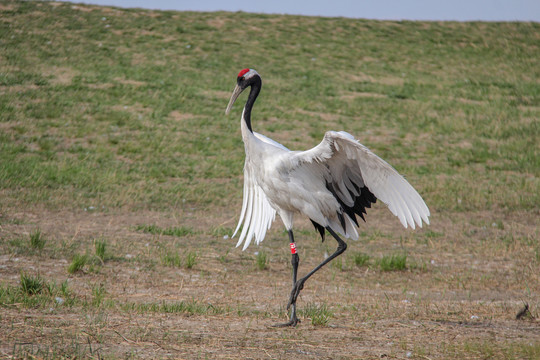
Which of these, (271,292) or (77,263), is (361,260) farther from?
(77,263)

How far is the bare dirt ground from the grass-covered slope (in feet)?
4.78

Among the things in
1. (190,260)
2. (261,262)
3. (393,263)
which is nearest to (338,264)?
(393,263)

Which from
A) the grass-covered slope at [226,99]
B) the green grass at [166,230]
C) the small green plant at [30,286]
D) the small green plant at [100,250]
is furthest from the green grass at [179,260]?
the grass-covered slope at [226,99]

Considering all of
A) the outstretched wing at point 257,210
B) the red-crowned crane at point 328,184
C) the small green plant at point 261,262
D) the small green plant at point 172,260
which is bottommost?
the small green plant at point 172,260

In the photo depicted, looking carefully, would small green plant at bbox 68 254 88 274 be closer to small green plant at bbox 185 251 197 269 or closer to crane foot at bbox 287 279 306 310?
small green plant at bbox 185 251 197 269

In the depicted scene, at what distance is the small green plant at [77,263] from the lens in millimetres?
6398

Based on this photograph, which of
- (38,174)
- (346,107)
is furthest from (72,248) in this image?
(346,107)

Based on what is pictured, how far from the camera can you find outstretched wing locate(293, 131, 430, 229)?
16.2 feet

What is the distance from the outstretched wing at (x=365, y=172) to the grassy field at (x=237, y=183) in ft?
2.97

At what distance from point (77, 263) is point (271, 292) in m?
2.05

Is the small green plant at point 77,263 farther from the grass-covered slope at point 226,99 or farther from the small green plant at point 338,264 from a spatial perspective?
the grass-covered slope at point 226,99

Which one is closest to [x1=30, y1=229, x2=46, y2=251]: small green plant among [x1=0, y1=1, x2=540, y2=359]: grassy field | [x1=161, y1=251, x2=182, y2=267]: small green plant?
[x1=0, y1=1, x2=540, y2=359]: grassy field

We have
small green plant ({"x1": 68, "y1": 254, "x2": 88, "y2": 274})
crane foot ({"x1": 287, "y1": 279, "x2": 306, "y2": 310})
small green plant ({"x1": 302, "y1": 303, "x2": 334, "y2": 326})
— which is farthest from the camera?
small green plant ({"x1": 68, "y1": 254, "x2": 88, "y2": 274})

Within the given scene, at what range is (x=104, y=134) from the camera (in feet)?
42.5
